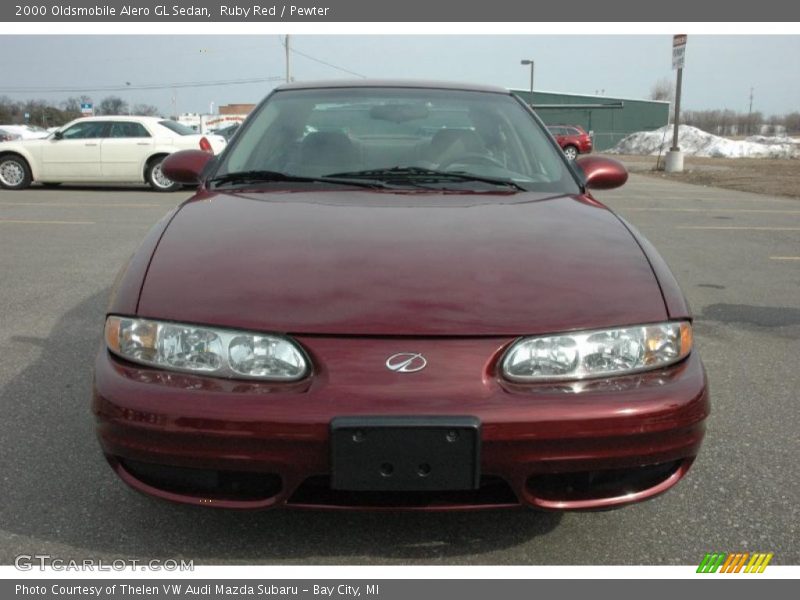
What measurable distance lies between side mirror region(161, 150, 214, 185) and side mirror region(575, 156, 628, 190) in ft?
5.54

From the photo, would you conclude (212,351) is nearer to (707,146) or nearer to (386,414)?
(386,414)

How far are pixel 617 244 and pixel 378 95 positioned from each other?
1.56 m

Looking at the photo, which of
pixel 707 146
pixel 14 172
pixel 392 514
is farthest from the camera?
pixel 707 146

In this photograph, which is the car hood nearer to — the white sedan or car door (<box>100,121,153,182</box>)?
the white sedan

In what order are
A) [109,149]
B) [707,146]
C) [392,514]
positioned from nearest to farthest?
[392,514], [109,149], [707,146]

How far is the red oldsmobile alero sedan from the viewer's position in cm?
186

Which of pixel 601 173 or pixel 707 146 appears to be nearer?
pixel 601 173

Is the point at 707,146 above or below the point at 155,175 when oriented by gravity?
below

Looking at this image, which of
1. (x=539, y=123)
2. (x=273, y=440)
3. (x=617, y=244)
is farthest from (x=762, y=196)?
(x=273, y=440)

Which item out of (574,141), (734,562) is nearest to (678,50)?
(574,141)

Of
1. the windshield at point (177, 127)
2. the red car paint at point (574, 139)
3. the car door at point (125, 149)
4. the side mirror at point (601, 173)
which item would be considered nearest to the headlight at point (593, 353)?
the side mirror at point (601, 173)

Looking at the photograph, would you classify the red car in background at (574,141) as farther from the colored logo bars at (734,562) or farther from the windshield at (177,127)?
the colored logo bars at (734,562)

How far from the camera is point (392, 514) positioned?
2.25 meters

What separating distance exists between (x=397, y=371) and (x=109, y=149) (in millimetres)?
13162
